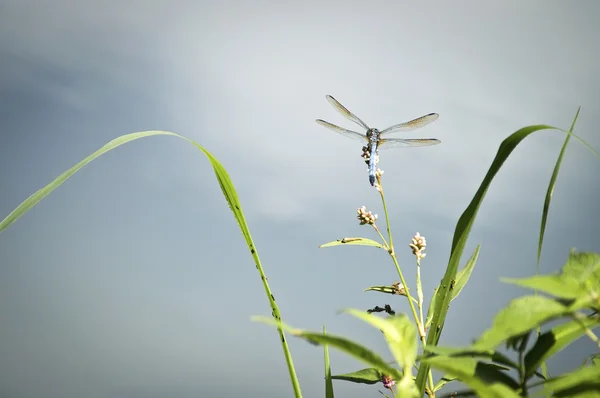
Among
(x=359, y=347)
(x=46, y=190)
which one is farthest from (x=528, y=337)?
(x=46, y=190)

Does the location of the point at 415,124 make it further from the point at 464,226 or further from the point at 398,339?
the point at 398,339

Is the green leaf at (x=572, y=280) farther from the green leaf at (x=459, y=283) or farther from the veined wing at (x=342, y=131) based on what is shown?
the veined wing at (x=342, y=131)

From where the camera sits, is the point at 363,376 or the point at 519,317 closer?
the point at 519,317

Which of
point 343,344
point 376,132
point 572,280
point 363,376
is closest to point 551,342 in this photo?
point 572,280

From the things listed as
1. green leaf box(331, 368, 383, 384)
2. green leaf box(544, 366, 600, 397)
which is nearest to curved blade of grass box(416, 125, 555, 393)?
green leaf box(331, 368, 383, 384)

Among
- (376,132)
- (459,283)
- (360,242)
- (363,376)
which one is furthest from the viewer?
(376,132)

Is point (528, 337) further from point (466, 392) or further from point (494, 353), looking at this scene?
point (466, 392)
